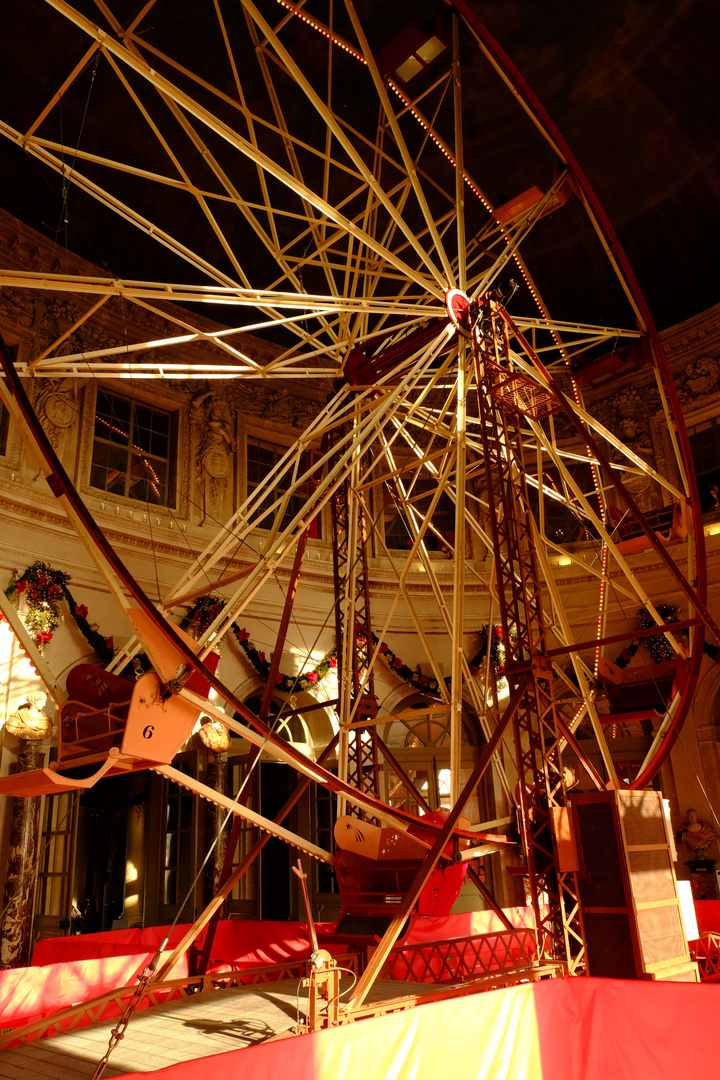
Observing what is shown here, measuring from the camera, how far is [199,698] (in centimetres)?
568

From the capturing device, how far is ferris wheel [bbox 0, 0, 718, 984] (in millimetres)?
7352

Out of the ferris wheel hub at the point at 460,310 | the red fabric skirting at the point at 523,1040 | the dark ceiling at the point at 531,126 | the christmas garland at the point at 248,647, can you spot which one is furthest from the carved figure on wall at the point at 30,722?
the dark ceiling at the point at 531,126

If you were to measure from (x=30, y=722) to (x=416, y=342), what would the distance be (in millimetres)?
7033

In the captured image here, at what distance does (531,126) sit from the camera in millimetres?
16656

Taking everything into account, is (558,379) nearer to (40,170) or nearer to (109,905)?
(40,170)

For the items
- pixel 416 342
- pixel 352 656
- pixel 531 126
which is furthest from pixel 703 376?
pixel 352 656

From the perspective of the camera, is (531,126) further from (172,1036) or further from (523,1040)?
(172,1036)

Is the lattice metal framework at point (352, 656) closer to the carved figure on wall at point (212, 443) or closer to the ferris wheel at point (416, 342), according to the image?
the ferris wheel at point (416, 342)

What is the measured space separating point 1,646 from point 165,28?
437 inches

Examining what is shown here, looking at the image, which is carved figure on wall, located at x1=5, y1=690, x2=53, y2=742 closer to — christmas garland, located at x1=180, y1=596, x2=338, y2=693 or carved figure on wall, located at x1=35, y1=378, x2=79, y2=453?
christmas garland, located at x1=180, y1=596, x2=338, y2=693

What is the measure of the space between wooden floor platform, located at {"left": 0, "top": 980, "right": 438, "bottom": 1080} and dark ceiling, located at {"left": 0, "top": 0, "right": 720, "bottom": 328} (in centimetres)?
1186

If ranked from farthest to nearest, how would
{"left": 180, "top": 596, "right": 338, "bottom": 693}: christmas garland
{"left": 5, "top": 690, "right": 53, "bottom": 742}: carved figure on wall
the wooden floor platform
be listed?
{"left": 180, "top": 596, "right": 338, "bottom": 693}: christmas garland → {"left": 5, "top": 690, "right": 53, "bottom": 742}: carved figure on wall → the wooden floor platform

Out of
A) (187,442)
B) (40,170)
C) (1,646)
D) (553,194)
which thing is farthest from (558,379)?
(1,646)

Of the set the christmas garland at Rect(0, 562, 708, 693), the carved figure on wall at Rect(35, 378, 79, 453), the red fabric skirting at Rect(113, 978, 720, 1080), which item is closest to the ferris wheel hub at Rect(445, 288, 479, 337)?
the christmas garland at Rect(0, 562, 708, 693)
